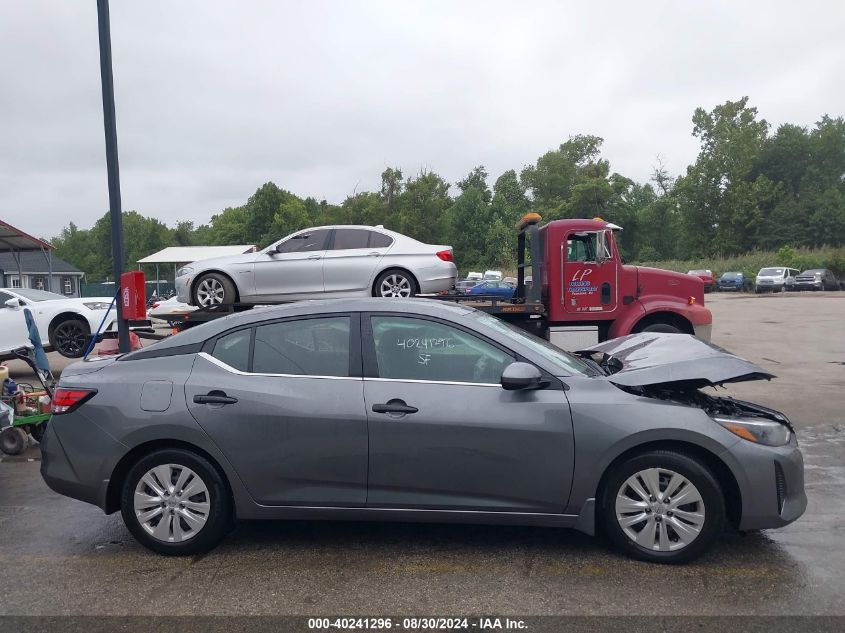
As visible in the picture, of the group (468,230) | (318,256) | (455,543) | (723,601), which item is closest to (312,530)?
(455,543)

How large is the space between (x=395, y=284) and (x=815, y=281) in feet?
138

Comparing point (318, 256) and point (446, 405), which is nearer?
point (446, 405)

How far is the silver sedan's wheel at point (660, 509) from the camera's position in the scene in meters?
4.05

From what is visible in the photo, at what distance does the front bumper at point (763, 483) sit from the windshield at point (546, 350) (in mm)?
963

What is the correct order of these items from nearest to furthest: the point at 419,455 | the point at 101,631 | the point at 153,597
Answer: the point at 101,631, the point at 153,597, the point at 419,455

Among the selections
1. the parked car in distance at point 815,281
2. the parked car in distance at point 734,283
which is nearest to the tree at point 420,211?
the parked car in distance at point 734,283

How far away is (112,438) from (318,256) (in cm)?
563

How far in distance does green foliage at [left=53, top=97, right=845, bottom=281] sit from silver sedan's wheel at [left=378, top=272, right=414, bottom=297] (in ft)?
130

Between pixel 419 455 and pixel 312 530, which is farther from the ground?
pixel 419 455

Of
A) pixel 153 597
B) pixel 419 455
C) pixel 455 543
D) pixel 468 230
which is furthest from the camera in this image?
pixel 468 230

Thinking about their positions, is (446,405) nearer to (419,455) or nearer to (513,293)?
(419,455)

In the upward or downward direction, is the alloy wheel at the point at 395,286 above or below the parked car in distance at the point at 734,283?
above

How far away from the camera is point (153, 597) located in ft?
12.6

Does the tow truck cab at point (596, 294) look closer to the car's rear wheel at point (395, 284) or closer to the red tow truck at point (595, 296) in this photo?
the red tow truck at point (595, 296)
